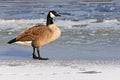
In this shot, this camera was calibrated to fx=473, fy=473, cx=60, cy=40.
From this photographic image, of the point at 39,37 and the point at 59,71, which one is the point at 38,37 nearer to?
the point at 39,37

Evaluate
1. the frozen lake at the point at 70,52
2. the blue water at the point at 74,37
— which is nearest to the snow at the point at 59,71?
the frozen lake at the point at 70,52

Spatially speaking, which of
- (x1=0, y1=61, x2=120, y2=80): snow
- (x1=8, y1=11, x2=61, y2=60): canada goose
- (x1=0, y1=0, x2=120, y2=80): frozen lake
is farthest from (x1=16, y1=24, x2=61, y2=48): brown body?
(x1=0, y1=61, x2=120, y2=80): snow

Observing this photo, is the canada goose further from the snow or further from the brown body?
the snow

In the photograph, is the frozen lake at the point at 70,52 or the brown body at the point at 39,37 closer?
the frozen lake at the point at 70,52

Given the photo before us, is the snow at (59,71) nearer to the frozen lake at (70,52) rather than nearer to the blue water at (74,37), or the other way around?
the frozen lake at (70,52)

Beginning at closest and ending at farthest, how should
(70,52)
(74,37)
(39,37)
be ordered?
(39,37), (70,52), (74,37)

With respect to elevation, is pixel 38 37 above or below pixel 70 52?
above

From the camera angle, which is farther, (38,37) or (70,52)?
(70,52)

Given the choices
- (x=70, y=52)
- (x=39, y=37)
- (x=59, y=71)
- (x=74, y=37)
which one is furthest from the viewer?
(x=74, y=37)

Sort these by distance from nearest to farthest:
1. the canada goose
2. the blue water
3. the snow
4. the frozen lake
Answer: the snow, the frozen lake, the canada goose, the blue water

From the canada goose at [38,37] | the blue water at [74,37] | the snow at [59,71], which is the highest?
the canada goose at [38,37]

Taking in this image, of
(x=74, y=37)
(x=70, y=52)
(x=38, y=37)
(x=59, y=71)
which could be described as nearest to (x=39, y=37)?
(x=38, y=37)

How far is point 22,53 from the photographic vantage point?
9875 mm

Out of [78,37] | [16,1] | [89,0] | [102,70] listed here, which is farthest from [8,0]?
[102,70]
